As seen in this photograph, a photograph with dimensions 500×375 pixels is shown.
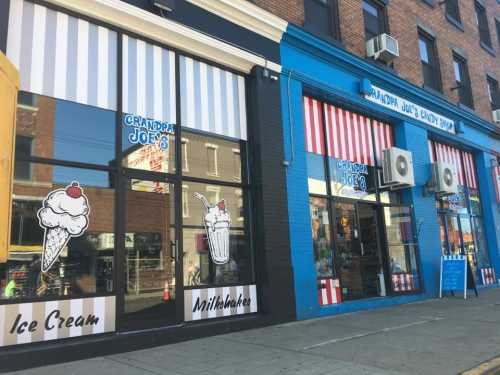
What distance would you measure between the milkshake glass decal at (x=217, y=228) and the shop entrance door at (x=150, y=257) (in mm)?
748

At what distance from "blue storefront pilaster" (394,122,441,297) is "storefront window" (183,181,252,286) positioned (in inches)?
247

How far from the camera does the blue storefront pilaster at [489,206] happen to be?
54.0 ft

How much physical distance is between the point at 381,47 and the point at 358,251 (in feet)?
17.7

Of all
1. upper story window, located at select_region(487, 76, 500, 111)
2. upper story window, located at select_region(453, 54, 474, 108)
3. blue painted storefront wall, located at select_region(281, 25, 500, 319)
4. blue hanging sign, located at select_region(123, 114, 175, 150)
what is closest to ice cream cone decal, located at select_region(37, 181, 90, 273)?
blue hanging sign, located at select_region(123, 114, 175, 150)

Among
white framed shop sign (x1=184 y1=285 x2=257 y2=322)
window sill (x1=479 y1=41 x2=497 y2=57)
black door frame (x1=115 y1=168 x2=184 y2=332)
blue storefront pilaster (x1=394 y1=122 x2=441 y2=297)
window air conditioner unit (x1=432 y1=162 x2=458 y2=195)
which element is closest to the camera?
black door frame (x1=115 y1=168 x2=184 y2=332)

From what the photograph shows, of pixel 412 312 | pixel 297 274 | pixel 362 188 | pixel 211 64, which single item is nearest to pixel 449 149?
pixel 362 188

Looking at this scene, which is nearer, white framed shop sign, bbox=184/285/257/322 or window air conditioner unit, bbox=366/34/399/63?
white framed shop sign, bbox=184/285/257/322

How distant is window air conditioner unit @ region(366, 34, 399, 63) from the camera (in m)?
12.2

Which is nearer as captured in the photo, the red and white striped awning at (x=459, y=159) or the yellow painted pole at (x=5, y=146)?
the yellow painted pole at (x=5, y=146)

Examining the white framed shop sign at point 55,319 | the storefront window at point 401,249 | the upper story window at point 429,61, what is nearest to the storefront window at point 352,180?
the storefront window at point 401,249

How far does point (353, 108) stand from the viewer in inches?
464

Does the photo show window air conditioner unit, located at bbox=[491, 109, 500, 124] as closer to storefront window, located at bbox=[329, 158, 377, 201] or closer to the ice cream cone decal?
storefront window, located at bbox=[329, 158, 377, 201]

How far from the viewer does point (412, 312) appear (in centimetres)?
998

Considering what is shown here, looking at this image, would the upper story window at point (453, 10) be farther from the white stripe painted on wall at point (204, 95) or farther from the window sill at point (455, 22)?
the white stripe painted on wall at point (204, 95)
